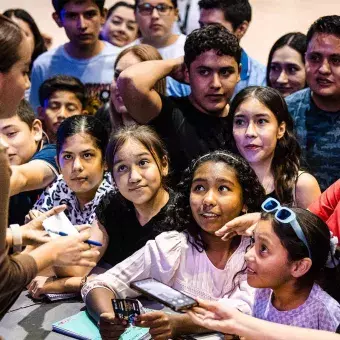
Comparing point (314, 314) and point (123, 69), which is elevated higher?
point (123, 69)

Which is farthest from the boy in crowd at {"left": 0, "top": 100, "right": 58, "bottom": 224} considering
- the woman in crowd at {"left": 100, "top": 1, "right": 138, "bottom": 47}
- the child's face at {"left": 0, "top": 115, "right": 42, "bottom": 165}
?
the woman in crowd at {"left": 100, "top": 1, "right": 138, "bottom": 47}

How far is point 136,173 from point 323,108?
88 cm

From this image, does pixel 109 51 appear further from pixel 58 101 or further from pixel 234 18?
pixel 234 18

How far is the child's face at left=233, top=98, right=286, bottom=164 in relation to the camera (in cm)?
273

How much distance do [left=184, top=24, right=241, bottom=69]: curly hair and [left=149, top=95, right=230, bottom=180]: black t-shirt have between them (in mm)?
213

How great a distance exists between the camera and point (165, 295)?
6.39ft

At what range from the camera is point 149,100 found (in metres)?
2.93

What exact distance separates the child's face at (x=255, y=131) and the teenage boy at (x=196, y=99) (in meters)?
0.14

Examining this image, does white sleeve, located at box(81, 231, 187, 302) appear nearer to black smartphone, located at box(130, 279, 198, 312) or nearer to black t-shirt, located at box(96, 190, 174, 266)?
black t-shirt, located at box(96, 190, 174, 266)

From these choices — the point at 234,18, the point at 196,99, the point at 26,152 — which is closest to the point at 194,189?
the point at 196,99

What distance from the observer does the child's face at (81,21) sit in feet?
13.8

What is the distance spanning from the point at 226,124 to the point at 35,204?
0.87 m

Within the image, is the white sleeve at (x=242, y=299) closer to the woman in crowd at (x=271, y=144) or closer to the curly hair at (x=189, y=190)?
the curly hair at (x=189, y=190)

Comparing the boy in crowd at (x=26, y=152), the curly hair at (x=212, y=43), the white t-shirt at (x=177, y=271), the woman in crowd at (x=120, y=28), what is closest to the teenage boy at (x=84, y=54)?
the woman in crowd at (x=120, y=28)
